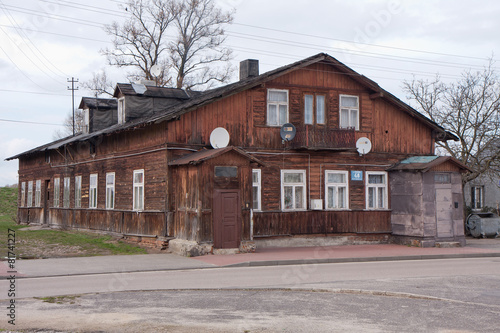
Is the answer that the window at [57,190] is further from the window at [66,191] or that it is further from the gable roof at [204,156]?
the gable roof at [204,156]

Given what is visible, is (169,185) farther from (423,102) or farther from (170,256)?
(423,102)

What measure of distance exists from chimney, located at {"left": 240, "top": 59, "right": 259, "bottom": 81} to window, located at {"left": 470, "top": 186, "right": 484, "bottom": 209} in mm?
23826

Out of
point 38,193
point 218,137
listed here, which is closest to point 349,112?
point 218,137

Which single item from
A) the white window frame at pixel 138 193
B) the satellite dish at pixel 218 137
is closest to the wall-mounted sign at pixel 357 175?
the satellite dish at pixel 218 137

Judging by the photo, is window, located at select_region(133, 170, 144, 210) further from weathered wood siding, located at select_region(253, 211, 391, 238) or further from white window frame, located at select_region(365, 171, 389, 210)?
white window frame, located at select_region(365, 171, 389, 210)

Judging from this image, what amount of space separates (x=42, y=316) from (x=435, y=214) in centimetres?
1749

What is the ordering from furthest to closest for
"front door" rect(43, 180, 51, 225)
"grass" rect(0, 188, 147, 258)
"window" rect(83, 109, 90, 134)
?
"front door" rect(43, 180, 51, 225) < "window" rect(83, 109, 90, 134) < "grass" rect(0, 188, 147, 258)

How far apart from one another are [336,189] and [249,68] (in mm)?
6923

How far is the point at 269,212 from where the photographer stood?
2255 cm

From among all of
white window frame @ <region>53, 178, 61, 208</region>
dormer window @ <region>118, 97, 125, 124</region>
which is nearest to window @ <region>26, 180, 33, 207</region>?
white window frame @ <region>53, 178, 61, 208</region>

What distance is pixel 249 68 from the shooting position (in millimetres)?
26578

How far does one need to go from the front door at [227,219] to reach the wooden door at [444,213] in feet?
27.7

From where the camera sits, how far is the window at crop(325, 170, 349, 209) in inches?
941

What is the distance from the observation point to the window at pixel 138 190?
A: 23234 mm
